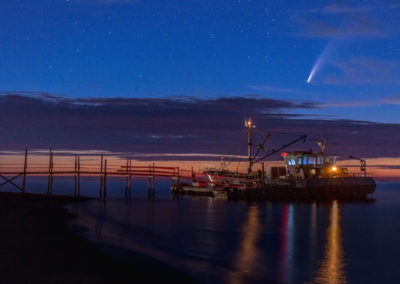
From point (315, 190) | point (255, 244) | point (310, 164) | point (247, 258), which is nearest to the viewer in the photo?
point (247, 258)

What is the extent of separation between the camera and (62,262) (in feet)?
60.6

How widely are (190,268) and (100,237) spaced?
9.16 metres

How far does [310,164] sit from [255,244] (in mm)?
49790

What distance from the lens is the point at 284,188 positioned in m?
73.1

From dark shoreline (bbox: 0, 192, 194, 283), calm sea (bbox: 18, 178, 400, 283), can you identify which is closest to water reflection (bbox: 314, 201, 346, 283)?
calm sea (bbox: 18, 178, 400, 283)

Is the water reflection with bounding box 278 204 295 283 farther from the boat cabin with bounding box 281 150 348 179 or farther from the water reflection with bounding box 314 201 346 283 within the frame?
the boat cabin with bounding box 281 150 348 179

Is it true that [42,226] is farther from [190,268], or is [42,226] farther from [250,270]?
[250,270]

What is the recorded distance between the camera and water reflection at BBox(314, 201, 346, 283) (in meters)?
20.6

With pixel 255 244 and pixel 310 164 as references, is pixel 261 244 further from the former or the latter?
pixel 310 164

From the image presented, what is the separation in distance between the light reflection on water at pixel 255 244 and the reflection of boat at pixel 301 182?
21861 millimetres

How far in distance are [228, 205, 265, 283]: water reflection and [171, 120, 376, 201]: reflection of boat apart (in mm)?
33157

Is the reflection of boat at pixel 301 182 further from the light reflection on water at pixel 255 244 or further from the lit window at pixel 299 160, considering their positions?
the light reflection on water at pixel 255 244

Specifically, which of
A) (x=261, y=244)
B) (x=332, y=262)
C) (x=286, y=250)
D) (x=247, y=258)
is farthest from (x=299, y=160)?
(x=247, y=258)

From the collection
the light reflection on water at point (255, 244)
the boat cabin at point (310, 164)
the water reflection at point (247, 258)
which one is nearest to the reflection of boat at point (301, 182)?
the boat cabin at point (310, 164)
